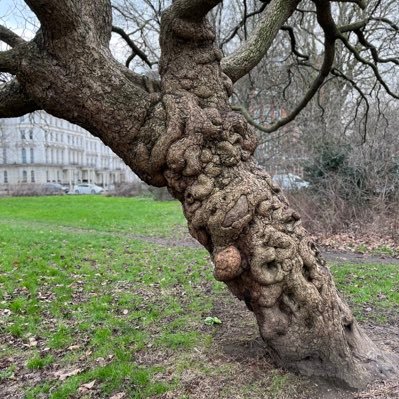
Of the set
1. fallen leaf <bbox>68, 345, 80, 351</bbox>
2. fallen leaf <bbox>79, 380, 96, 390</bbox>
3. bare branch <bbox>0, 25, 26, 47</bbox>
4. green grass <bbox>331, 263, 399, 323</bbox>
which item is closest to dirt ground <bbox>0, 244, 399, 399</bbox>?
fallen leaf <bbox>79, 380, 96, 390</bbox>

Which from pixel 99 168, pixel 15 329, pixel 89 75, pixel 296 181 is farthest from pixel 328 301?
pixel 99 168

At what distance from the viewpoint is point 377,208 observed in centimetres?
1102

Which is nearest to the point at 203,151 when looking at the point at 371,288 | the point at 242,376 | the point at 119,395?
the point at 242,376

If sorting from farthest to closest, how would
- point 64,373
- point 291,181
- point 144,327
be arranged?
point 291,181
point 144,327
point 64,373

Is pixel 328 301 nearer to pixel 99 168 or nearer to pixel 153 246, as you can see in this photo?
pixel 153 246

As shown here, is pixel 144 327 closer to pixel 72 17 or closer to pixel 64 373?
pixel 64 373

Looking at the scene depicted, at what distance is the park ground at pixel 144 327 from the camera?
3.48 m

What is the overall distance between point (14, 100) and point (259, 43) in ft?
8.41

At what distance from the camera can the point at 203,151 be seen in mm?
3375

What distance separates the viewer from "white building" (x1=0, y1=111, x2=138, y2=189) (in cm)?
5706

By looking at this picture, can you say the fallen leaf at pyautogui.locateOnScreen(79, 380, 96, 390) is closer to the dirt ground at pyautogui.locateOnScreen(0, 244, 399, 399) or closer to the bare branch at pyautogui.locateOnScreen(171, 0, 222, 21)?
the dirt ground at pyautogui.locateOnScreen(0, 244, 399, 399)

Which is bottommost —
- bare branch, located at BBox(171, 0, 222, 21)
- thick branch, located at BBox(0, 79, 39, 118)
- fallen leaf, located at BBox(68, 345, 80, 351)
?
fallen leaf, located at BBox(68, 345, 80, 351)

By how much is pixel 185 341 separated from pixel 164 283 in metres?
2.54

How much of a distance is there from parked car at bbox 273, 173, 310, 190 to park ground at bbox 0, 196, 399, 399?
174 inches
